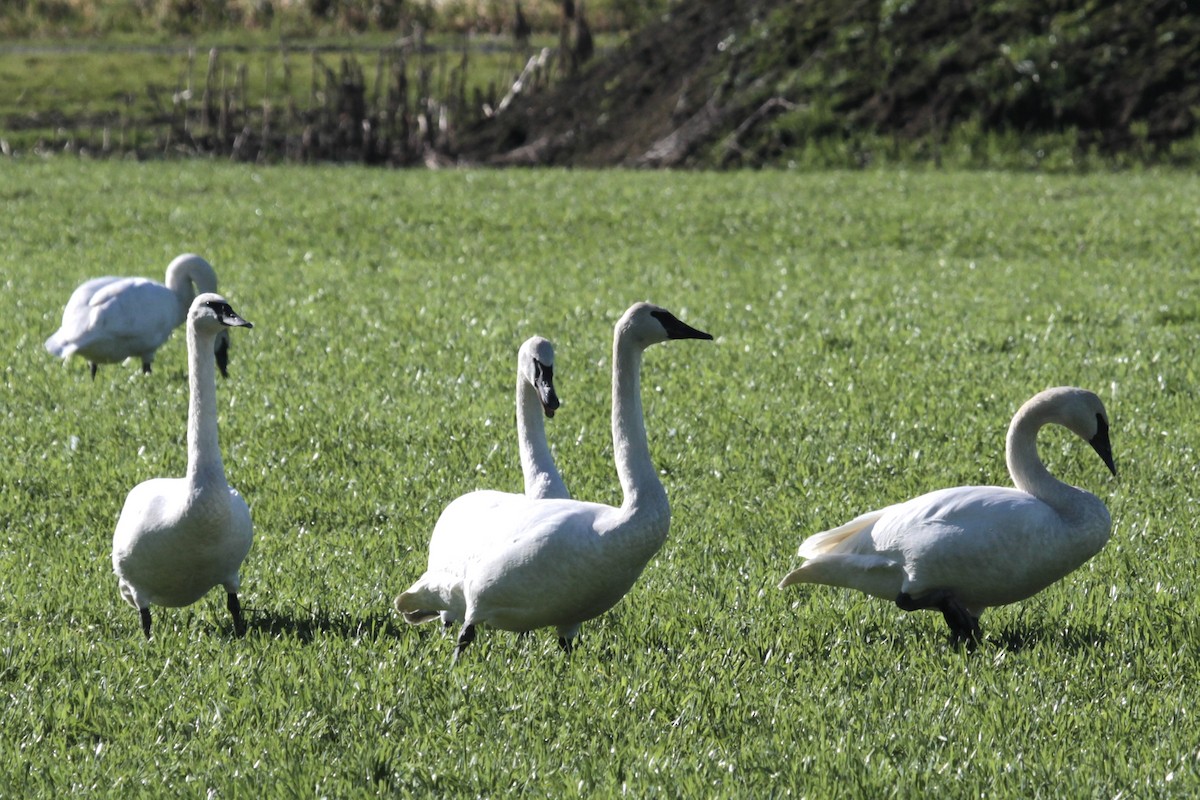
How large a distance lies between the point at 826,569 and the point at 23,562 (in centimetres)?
333

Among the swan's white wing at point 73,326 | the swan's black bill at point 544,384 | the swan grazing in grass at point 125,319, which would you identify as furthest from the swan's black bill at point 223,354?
the swan's black bill at point 544,384

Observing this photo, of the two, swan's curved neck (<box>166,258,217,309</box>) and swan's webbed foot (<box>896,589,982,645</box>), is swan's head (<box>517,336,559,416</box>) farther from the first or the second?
swan's curved neck (<box>166,258,217,309</box>)

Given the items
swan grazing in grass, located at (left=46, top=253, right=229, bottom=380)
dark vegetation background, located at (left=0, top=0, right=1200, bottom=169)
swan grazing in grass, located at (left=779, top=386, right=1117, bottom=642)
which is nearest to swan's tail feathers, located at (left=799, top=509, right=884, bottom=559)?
swan grazing in grass, located at (left=779, top=386, right=1117, bottom=642)

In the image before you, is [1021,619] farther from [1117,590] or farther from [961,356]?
[961,356]

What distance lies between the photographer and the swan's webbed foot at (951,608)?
5.14 m

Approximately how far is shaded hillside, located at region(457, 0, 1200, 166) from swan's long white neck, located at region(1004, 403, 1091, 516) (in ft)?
57.7

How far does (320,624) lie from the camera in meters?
5.51

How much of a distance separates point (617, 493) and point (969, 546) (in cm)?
269

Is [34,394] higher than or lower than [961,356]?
lower

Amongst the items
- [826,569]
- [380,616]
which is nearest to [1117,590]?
[826,569]

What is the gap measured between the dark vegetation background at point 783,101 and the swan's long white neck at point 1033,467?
56.7ft

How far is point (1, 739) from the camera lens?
4445 mm

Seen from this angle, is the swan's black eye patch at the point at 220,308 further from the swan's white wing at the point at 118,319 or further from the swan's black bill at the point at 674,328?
the swan's white wing at the point at 118,319

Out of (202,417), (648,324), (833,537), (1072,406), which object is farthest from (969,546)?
(202,417)
